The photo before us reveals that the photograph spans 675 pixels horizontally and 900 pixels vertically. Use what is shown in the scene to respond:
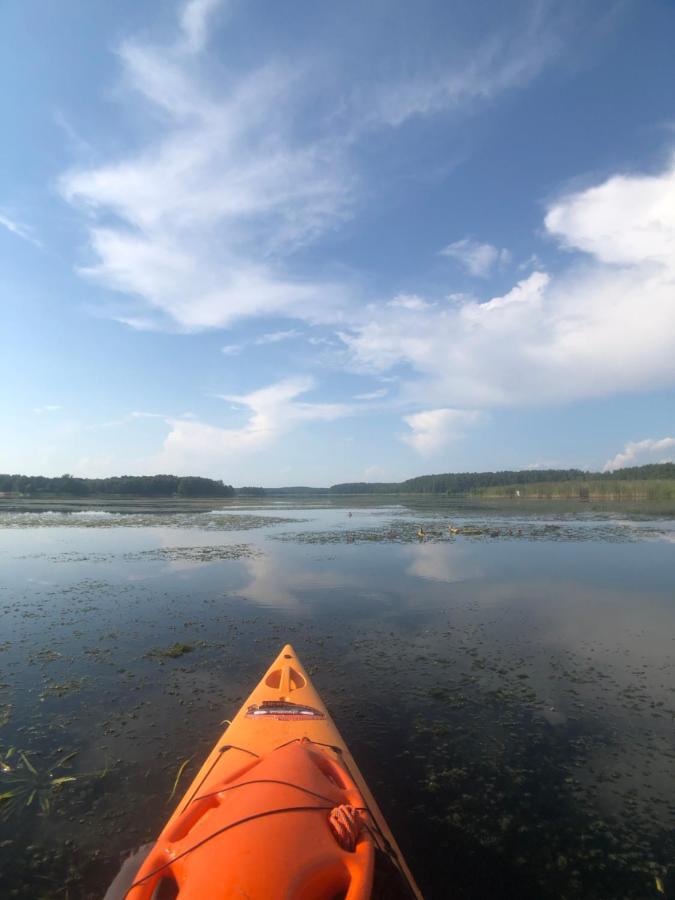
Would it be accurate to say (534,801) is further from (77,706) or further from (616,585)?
(616,585)

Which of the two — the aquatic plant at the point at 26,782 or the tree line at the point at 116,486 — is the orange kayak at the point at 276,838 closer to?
the aquatic plant at the point at 26,782

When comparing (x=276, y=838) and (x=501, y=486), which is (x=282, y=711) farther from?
(x=501, y=486)

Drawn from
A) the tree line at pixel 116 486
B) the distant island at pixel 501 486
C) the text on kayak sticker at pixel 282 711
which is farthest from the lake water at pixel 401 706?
the tree line at pixel 116 486

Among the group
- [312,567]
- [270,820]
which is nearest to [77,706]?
[270,820]

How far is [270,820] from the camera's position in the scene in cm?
368

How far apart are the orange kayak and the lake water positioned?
36.1 inches

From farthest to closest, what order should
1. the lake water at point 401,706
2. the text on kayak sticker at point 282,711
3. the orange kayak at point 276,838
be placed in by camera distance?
the text on kayak sticker at point 282,711, the lake water at point 401,706, the orange kayak at point 276,838

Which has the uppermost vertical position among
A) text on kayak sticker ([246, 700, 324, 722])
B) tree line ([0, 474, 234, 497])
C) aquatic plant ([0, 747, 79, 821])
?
tree line ([0, 474, 234, 497])

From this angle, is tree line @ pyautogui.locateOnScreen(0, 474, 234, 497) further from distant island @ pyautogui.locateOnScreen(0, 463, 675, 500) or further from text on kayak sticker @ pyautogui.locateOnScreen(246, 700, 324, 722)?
text on kayak sticker @ pyautogui.locateOnScreen(246, 700, 324, 722)

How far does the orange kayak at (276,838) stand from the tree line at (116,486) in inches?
4670

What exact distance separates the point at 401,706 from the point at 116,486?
118271 mm

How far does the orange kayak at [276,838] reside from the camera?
128 inches

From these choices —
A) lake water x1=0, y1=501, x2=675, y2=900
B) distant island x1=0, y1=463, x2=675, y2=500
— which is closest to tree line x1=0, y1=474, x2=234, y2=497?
distant island x1=0, y1=463, x2=675, y2=500

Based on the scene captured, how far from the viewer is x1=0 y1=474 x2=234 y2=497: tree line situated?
11006 cm
